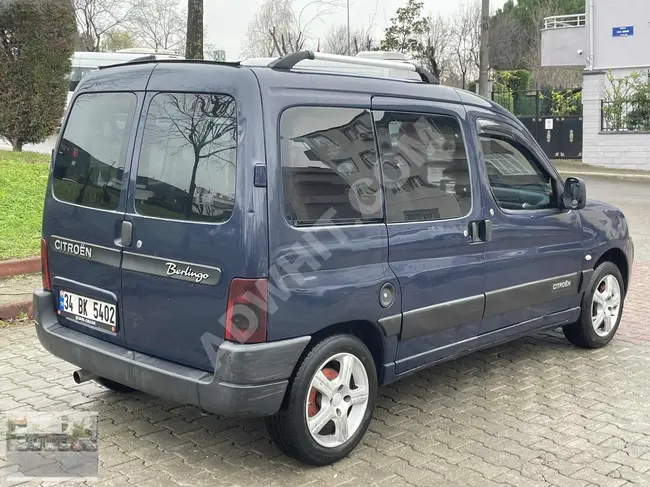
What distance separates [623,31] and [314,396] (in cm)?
2461

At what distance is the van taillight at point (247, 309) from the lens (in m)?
3.46

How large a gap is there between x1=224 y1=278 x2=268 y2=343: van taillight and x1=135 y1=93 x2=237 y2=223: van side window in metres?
0.34

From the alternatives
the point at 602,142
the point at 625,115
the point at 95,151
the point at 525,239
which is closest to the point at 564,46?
the point at 625,115

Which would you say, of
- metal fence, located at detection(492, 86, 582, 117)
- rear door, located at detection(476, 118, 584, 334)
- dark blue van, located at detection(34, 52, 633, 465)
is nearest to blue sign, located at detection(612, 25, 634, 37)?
metal fence, located at detection(492, 86, 582, 117)

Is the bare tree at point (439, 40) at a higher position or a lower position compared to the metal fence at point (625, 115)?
higher

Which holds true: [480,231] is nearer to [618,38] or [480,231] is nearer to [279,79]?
[279,79]

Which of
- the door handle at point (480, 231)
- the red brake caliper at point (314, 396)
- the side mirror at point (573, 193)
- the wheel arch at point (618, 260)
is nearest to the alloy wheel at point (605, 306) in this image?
the wheel arch at point (618, 260)

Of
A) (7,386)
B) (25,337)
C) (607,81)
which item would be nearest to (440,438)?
(7,386)

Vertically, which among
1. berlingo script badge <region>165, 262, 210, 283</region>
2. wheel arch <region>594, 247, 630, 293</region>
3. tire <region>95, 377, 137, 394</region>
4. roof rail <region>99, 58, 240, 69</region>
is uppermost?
roof rail <region>99, 58, 240, 69</region>

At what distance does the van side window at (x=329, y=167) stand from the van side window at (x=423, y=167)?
116 millimetres

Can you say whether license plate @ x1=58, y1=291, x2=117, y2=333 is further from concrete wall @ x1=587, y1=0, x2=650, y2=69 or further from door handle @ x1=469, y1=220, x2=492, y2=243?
concrete wall @ x1=587, y1=0, x2=650, y2=69

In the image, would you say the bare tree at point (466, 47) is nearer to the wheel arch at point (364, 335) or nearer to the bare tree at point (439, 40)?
the bare tree at point (439, 40)

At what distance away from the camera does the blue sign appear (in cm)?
2478

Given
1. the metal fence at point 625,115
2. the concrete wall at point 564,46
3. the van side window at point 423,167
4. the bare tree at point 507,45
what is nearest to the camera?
the van side window at point 423,167
